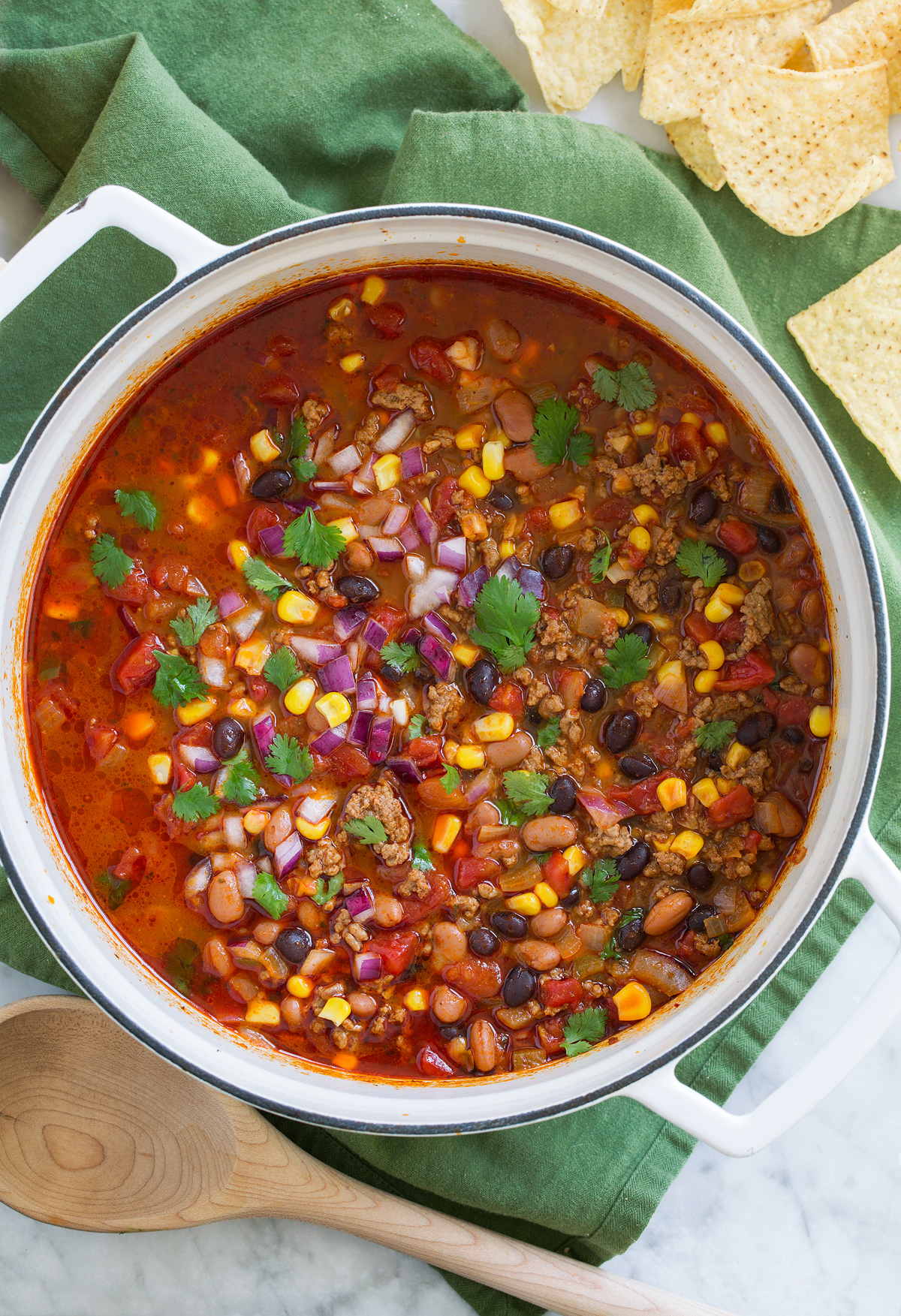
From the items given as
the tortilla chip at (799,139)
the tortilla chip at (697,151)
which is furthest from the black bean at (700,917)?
the tortilla chip at (697,151)

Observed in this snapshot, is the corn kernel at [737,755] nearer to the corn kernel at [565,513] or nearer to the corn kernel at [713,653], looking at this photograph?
the corn kernel at [713,653]

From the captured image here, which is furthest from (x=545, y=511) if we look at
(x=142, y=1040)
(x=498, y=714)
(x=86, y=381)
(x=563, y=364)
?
(x=142, y=1040)

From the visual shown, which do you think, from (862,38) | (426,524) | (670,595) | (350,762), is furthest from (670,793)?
(862,38)

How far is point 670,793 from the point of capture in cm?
262

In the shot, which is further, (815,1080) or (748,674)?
(748,674)

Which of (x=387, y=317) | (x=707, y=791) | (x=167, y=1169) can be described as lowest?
(x=167, y=1169)

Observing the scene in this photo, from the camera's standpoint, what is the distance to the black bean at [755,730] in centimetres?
258

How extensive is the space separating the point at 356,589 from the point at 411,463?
367 millimetres

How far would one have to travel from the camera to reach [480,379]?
2584 mm

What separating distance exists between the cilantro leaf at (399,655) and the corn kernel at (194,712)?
488mm

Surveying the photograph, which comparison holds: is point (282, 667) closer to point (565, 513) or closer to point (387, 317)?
point (565, 513)

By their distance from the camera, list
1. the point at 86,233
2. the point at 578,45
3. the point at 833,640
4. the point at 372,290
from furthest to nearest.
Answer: the point at 578,45 < the point at 372,290 < the point at 833,640 < the point at 86,233

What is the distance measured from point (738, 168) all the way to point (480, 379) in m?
0.91

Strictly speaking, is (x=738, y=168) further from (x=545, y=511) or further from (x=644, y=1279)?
(x=644, y=1279)
